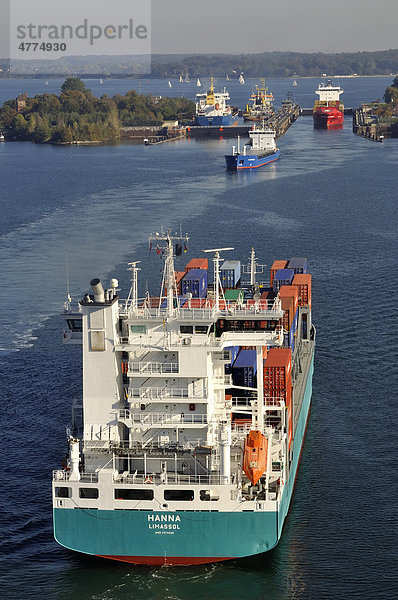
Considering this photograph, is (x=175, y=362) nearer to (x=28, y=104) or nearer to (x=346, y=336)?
(x=346, y=336)

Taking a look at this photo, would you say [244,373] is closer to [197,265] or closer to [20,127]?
[197,265]

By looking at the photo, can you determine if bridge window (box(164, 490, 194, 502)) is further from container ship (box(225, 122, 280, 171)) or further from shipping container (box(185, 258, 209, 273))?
container ship (box(225, 122, 280, 171))

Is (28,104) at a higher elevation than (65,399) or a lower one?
higher

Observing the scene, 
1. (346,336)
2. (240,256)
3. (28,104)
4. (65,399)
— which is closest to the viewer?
(65,399)

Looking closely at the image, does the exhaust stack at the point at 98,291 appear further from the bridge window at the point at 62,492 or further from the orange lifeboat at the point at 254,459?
the orange lifeboat at the point at 254,459

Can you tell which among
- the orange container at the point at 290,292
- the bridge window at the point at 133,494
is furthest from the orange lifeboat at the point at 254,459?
the orange container at the point at 290,292

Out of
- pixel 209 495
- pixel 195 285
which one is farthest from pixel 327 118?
pixel 209 495

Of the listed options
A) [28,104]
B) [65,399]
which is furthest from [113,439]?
[28,104]
